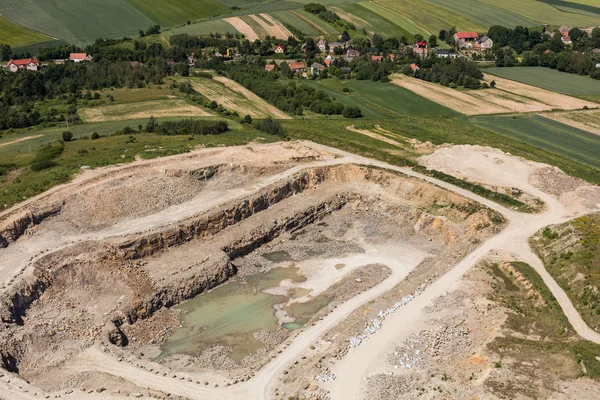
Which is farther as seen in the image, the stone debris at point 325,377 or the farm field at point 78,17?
the farm field at point 78,17

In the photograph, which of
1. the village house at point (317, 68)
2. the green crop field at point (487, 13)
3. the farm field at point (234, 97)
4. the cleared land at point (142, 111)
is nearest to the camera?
the cleared land at point (142, 111)

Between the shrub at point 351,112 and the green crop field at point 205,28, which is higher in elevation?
the green crop field at point 205,28

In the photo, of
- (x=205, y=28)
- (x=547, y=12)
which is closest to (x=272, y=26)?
(x=205, y=28)

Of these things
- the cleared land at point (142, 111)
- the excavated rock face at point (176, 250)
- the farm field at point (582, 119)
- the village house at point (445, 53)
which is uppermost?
the village house at point (445, 53)

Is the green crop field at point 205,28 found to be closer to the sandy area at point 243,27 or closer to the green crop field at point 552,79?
the sandy area at point 243,27

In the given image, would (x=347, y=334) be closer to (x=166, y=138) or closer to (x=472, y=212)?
(x=472, y=212)

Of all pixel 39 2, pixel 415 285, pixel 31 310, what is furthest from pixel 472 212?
pixel 39 2

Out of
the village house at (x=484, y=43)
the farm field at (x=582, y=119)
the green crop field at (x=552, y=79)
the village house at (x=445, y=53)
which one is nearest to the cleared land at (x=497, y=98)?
the farm field at (x=582, y=119)

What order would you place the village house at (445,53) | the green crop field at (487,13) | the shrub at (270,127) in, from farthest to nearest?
the green crop field at (487,13), the village house at (445,53), the shrub at (270,127)
